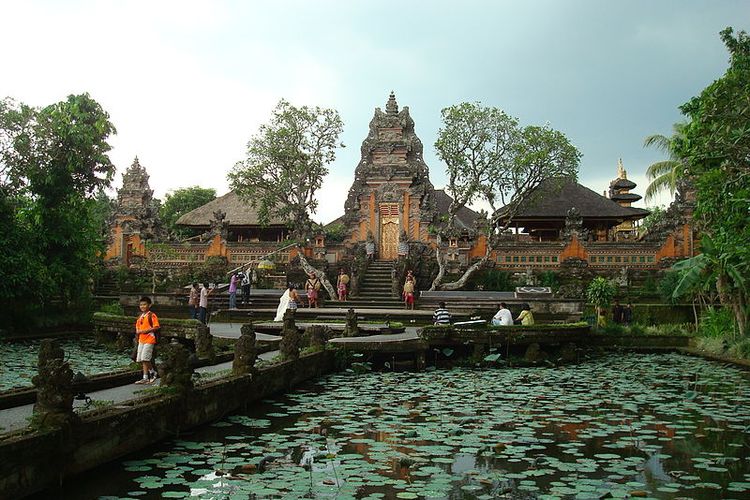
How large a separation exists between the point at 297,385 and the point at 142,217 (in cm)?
2436

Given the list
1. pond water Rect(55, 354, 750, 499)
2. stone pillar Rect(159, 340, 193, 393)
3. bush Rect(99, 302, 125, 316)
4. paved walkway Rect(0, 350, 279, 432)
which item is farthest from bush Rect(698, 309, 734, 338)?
bush Rect(99, 302, 125, 316)

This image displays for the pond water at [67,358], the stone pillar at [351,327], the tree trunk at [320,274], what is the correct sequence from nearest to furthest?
the pond water at [67,358]
the stone pillar at [351,327]
the tree trunk at [320,274]

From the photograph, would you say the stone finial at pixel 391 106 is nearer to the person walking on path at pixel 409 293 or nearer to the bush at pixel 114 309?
the person walking on path at pixel 409 293

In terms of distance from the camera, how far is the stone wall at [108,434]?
5102 millimetres

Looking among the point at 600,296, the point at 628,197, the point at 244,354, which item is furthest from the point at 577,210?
the point at 244,354

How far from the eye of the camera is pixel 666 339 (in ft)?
60.1

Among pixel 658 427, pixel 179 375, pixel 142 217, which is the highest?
pixel 142 217

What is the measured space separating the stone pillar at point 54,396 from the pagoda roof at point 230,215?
27.9 m

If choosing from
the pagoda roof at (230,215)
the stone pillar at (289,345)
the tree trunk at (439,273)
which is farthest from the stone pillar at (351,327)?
the pagoda roof at (230,215)

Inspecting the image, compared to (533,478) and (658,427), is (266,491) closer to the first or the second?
(533,478)

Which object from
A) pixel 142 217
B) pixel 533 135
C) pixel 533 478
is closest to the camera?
pixel 533 478

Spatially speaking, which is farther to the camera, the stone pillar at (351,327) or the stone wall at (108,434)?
the stone pillar at (351,327)

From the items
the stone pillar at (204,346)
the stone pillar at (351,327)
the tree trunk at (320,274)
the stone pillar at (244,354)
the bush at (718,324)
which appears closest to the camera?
the stone pillar at (244,354)

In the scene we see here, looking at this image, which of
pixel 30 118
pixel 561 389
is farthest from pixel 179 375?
pixel 30 118
